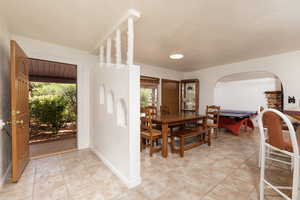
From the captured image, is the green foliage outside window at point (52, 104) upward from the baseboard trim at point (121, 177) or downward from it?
upward

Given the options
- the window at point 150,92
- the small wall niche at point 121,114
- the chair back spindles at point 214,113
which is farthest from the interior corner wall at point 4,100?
the chair back spindles at point 214,113

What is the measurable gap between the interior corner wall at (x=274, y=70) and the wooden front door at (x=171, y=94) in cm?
113

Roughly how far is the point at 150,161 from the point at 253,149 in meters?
2.58

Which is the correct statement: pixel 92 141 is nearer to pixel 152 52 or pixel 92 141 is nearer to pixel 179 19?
pixel 152 52

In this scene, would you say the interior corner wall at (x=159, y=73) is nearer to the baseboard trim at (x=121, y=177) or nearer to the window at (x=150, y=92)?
the window at (x=150, y=92)

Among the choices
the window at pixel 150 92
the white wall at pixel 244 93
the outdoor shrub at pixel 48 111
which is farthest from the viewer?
the white wall at pixel 244 93

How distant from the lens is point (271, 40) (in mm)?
2447

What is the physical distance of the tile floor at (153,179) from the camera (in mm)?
1577

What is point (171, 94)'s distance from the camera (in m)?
5.01

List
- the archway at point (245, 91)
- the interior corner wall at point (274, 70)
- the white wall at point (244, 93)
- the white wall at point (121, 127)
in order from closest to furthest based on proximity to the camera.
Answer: the white wall at point (121, 127) < the interior corner wall at point (274, 70) < the archway at point (245, 91) < the white wall at point (244, 93)

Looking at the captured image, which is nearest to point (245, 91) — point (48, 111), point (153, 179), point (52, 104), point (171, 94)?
point (171, 94)

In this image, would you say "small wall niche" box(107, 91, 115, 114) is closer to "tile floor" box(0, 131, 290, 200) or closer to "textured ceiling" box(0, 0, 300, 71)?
"tile floor" box(0, 131, 290, 200)

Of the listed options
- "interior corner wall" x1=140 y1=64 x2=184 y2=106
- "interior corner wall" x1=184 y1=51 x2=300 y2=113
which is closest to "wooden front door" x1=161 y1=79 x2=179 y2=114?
"interior corner wall" x1=140 y1=64 x2=184 y2=106

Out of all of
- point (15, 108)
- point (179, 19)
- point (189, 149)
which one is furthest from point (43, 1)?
point (189, 149)
